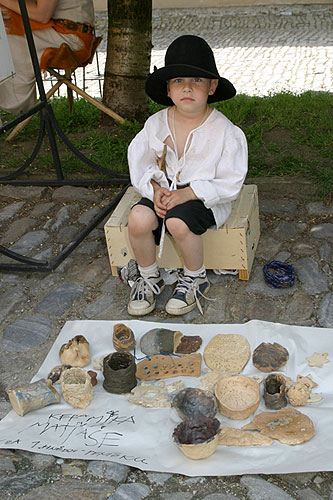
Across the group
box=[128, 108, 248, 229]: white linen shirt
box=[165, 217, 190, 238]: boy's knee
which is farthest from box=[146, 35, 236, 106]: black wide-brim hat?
box=[165, 217, 190, 238]: boy's knee

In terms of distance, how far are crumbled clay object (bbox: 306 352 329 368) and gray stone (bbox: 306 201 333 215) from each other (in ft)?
4.68

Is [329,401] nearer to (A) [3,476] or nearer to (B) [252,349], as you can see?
(B) [252,349]

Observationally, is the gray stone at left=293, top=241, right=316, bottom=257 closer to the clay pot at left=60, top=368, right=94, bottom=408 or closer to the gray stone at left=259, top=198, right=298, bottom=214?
the gray stone at left=259, top=198, right=298, bottom=214

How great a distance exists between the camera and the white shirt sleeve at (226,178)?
9.53 feet

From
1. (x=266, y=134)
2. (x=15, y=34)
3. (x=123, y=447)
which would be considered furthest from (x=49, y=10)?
(x=123, y=447)

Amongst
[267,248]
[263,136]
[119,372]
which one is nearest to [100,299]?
[119,372]

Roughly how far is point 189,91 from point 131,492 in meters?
1.81

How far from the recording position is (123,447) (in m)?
2.17

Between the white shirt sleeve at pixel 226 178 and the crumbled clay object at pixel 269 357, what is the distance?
29.7 inches

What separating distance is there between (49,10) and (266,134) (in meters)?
1.98

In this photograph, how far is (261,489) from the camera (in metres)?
1.98

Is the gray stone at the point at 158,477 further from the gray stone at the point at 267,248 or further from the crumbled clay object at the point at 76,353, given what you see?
the gray stone at the point at 267,248

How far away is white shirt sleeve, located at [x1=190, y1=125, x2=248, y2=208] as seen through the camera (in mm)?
2904

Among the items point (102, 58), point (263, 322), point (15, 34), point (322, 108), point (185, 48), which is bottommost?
point (102, 58)
